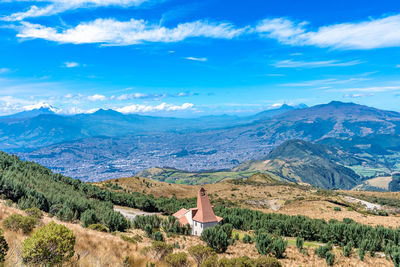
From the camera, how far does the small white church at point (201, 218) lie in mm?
34737

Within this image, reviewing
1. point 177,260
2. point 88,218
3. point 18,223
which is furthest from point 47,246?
point 88,218

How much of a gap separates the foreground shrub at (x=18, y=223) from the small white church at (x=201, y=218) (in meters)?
24.0

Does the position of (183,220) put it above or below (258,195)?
above

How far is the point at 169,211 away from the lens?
175 ft

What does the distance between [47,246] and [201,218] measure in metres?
28.0

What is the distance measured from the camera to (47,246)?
28.9ft

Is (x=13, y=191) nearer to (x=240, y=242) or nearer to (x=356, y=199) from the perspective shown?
(x=240, y=242)

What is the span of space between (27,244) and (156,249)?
951cm

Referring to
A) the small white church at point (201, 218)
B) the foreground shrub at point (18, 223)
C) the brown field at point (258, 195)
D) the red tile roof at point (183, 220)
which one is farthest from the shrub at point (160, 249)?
the brown field at point (258, 195)

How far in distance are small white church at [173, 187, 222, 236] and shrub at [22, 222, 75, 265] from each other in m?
26.9

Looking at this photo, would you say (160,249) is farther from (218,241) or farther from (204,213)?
(204,213)

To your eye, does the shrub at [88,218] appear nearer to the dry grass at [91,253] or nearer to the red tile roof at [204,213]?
the dry grass at [91,253]

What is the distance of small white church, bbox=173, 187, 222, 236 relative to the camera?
114 feet

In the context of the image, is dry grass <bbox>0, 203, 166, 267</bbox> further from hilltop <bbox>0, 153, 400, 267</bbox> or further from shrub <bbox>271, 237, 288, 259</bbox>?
shrub <bbox>271, 237, 288, 259</bbox>
